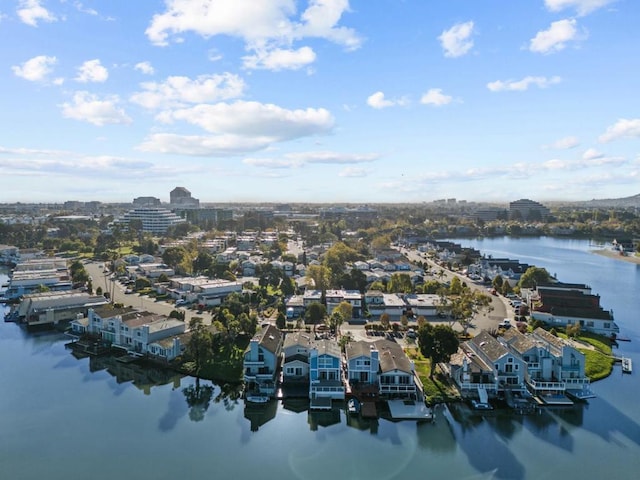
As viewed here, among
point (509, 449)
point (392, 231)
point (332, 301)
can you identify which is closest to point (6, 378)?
point (332, 301)

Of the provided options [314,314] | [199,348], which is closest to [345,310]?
[314,314]

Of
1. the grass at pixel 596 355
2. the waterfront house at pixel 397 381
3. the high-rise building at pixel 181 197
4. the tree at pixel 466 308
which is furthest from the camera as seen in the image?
the high-rise building at pixel 181 197

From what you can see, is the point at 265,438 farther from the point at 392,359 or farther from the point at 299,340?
the point at 392,359

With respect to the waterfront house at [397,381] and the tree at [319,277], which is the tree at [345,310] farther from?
the waterfront house at [397,381]

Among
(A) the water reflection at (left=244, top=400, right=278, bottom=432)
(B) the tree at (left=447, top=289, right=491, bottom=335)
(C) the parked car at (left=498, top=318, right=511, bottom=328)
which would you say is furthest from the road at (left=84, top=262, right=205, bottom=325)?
(C) the parked car at (left=498, top=318, right=511, bottom=328)

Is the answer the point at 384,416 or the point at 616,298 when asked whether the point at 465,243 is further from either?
the point at 384,416

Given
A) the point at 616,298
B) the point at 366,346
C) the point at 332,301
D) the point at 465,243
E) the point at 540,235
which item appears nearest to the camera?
the point at 366,346

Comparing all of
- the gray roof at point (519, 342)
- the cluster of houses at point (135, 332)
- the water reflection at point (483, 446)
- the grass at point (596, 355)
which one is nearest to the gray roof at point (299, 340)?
the cluster of houses at point (135, 332)
